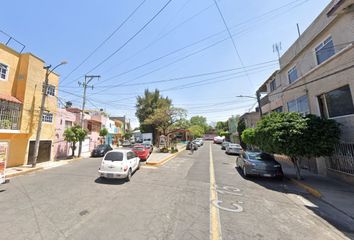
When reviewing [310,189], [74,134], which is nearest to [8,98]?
[74,134]

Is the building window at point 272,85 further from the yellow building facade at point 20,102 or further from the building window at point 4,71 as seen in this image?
the building window at point 4,71

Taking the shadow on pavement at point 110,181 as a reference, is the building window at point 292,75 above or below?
above

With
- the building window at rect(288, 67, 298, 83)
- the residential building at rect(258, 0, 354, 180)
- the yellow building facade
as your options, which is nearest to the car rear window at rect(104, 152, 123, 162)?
the yellow building facade

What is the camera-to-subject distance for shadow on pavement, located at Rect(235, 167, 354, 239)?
16.9 ft

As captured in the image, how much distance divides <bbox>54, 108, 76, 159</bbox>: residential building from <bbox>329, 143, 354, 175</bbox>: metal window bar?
2478 cm

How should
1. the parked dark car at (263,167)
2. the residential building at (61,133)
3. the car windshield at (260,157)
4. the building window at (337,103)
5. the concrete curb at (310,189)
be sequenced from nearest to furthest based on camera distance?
the concrete curb at (310,189), the building window at (337,103), the parked dark car at (263,167), the car windshield at (260,157), the residential building at (61,133)

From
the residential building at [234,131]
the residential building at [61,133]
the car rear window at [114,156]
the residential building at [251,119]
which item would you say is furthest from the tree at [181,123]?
the car rear window at [114,156]

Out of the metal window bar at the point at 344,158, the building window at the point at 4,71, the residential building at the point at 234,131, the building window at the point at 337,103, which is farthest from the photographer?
the residential building at the point at 234,131

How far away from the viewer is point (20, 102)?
50.2 feet

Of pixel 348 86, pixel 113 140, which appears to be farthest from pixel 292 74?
pixel 113 140

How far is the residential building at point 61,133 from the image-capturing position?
20.4 meters

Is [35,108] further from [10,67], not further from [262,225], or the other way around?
[262,225]

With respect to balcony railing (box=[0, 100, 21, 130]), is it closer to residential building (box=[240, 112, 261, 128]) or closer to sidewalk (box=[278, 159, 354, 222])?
sidewalk (box=[278, 159, 354, 222])

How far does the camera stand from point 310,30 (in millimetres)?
12578
